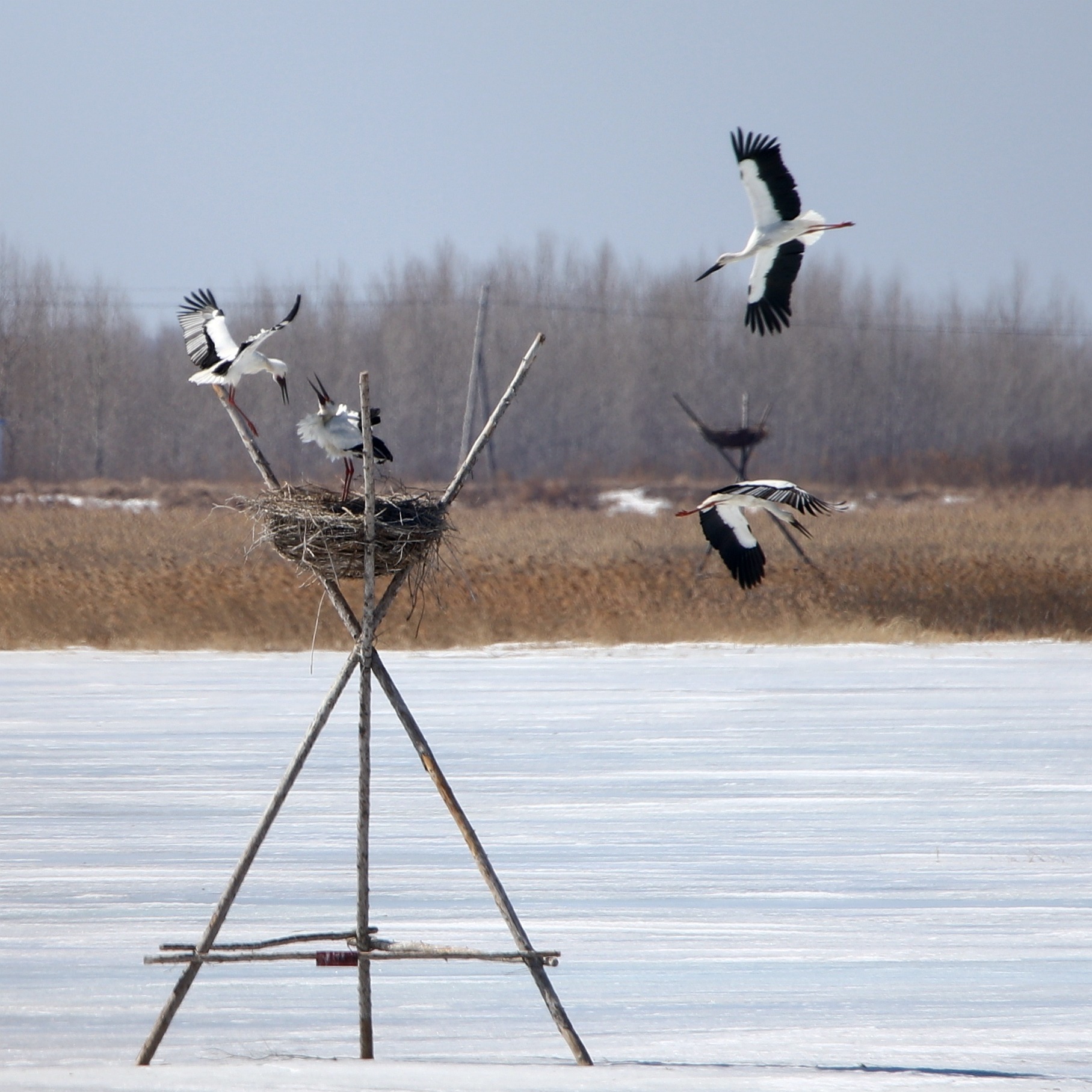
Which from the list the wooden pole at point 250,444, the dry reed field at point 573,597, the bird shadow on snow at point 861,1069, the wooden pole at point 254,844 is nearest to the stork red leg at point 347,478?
the wooden pole at point 250,444

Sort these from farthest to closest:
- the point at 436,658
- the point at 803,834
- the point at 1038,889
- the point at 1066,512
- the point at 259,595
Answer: the point at 1066,512 < the point at 259,595 < the point at 436,658 < the point at 803,834 < the point at 1038,889

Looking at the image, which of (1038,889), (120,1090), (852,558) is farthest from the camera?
(852,558)

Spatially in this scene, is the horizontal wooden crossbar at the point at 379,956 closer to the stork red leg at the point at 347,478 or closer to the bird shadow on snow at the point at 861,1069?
the bird shadow on snow at the point at 861,1069

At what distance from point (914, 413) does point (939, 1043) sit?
64.2 metres

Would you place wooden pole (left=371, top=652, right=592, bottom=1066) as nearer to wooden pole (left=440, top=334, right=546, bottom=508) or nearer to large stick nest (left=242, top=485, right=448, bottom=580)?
large stick nest (left=242, top=485, right=448, bottom=580)

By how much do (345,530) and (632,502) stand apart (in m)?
33.2

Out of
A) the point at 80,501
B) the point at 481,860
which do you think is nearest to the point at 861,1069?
the point at 481,860

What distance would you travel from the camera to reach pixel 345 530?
172 inches

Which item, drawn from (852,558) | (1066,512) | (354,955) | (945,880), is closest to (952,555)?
(852,558)

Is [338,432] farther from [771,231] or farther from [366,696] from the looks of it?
[771,231]

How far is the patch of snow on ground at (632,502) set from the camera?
36219mm

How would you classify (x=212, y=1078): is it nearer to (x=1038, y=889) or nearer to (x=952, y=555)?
(x=1038, y=889)

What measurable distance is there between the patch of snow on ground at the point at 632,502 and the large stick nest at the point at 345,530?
30.8m

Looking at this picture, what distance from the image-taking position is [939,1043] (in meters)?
5.13
